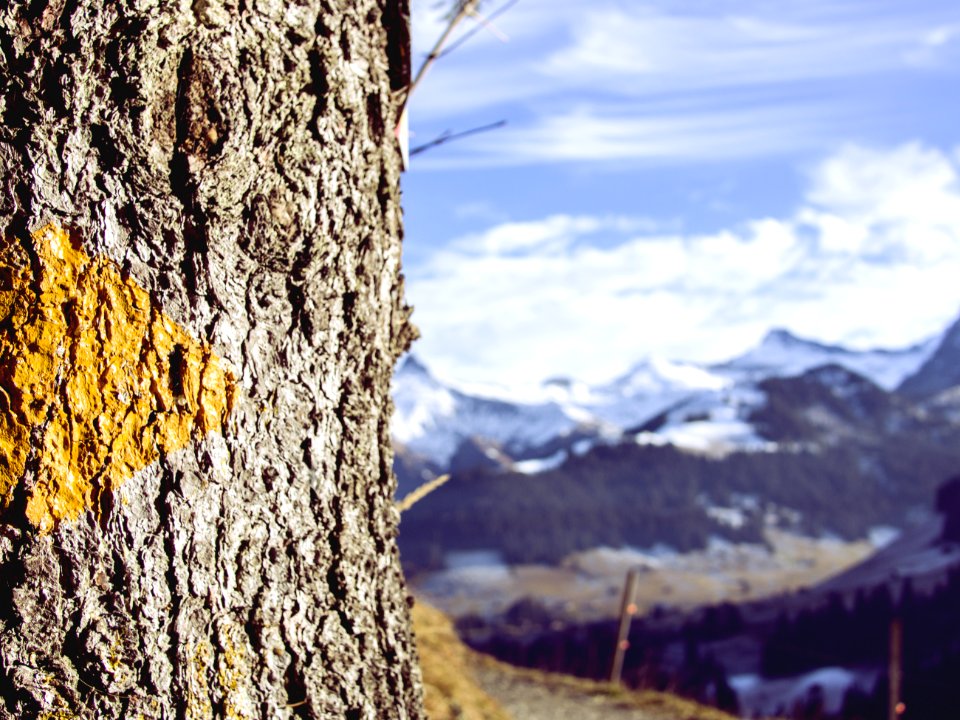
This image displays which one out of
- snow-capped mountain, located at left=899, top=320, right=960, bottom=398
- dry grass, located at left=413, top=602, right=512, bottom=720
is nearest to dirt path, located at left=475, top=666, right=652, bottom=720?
dry grass, located at left=413, top=602, right=512, bottom=720

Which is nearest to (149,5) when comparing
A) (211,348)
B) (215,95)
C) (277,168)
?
(215,95)

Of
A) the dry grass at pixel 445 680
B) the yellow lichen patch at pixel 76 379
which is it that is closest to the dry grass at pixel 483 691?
the dry grass at pixel 445 680

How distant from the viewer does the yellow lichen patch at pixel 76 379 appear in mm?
1483

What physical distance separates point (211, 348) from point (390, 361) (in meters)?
0.47

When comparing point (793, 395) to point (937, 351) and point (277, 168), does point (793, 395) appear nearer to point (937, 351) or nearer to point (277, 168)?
point (937, 351)

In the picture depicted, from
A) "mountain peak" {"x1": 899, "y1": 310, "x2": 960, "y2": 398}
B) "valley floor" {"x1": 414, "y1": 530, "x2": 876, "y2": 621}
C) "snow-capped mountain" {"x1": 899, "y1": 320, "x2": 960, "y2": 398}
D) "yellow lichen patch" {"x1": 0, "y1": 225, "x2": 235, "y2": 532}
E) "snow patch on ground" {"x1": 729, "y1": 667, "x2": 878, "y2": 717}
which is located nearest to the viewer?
"yellow lichen patch" {"x1": 0, "y1": 225, "x2": 235, "y2": 532}

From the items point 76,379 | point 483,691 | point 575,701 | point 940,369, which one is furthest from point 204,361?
point 940,369

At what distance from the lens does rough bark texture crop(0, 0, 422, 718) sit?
4.90ft

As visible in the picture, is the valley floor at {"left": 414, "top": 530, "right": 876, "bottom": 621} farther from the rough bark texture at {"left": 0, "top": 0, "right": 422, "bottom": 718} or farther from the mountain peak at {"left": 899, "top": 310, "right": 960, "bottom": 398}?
the mountain peak at {"left": 899, "top": 310, "right": 960, "bottom": 398}

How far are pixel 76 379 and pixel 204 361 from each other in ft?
0.68

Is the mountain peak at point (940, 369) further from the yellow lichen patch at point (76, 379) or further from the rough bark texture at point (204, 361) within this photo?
the yellow lichen patch at point (76, 379)

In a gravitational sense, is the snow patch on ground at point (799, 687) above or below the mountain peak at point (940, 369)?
above

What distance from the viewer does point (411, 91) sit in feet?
6.89

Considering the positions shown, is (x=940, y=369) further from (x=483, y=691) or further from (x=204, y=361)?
(x=204, y=361)
